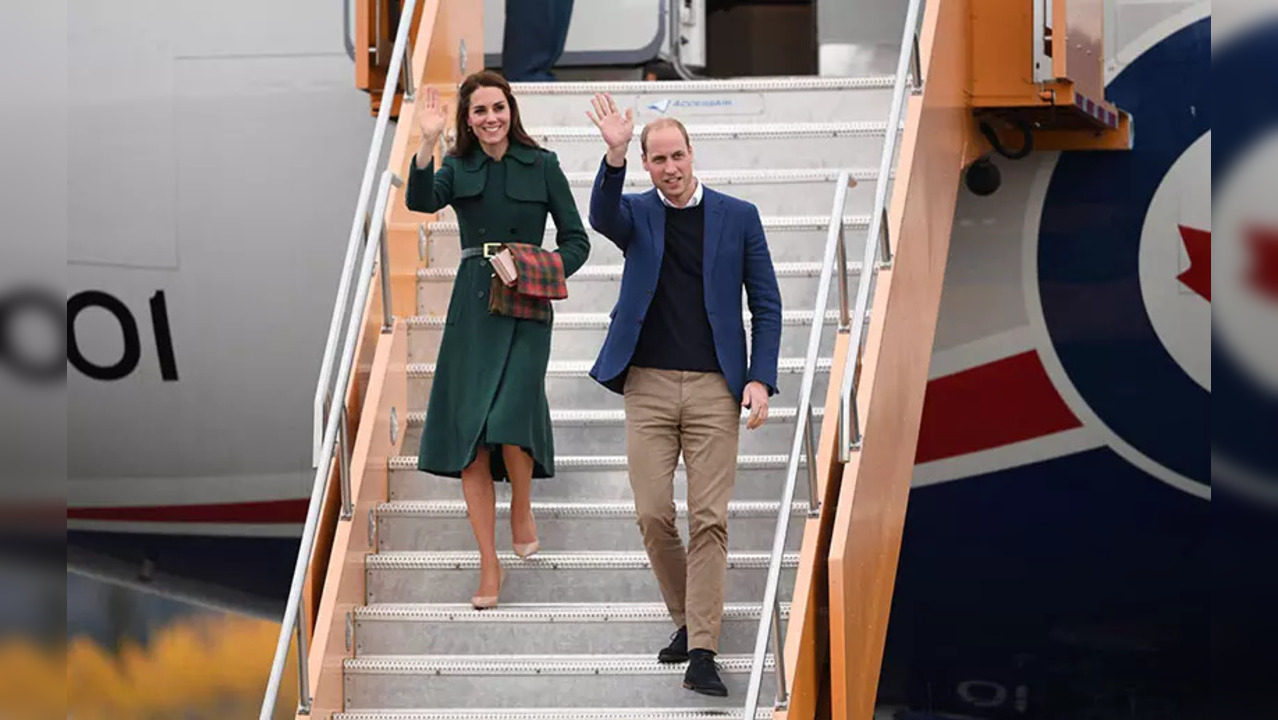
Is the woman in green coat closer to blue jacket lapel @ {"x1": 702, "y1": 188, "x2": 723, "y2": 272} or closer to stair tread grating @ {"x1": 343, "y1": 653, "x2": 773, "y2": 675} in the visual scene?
stair tread grating @ {"x1": 343, "y1": 653, "x2": 773, "y2": 675}

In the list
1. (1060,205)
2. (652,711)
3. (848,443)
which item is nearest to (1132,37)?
(1060,205)

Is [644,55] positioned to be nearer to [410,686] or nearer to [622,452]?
[622,452]

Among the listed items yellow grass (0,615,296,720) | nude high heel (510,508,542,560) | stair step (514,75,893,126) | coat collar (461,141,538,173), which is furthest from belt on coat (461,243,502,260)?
yellow grass (0,615,296,720)

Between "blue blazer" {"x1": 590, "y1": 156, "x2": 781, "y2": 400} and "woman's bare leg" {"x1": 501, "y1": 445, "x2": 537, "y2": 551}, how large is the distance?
0.40 meters

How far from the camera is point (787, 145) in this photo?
6324 mm

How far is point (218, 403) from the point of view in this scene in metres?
7.67

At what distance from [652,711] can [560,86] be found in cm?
250

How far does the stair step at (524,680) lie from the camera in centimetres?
505

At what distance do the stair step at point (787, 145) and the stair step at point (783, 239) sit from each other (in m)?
0.21

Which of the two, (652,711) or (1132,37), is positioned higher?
(1132,37)

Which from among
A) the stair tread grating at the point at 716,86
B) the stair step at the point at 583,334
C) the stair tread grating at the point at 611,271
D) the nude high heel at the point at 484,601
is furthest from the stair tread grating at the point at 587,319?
the nude high heel at the point at 484,601

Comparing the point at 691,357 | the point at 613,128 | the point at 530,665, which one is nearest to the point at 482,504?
the point at 530,665

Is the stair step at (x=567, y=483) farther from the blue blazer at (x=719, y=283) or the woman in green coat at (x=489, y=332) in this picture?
the blue blazer at (x=719, y=283)

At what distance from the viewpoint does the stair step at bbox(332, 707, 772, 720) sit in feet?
16.2
